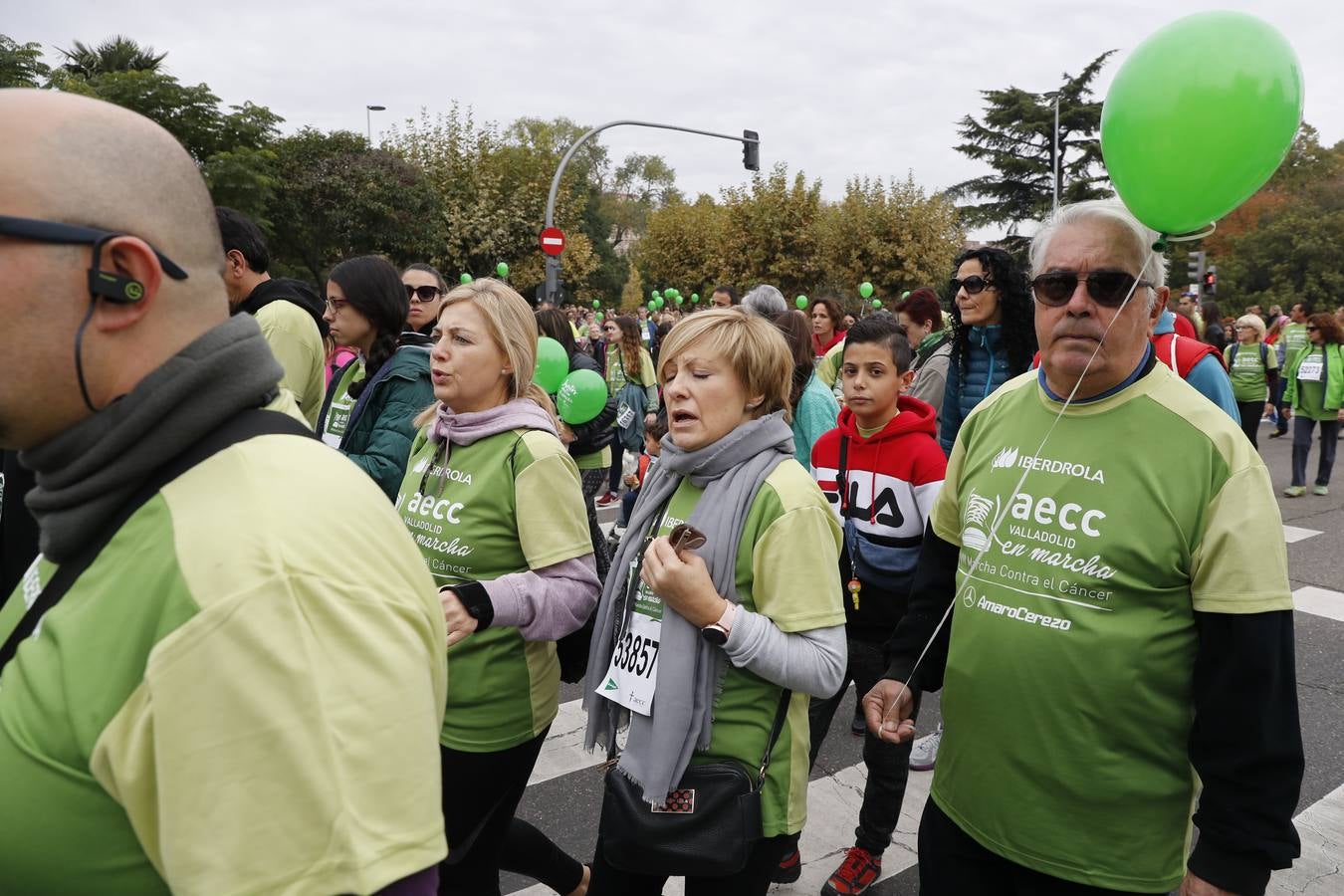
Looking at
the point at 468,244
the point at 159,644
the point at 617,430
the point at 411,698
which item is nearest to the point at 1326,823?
the point at 411,698

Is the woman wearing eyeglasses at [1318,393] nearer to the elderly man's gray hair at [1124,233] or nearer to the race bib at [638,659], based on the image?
the elderly man's gray hair at [1124,233]

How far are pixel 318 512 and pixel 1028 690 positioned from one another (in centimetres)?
155

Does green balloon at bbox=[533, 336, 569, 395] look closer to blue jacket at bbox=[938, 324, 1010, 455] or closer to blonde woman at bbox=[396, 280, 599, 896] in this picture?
blue jacket at bbox=[938, 324, 1010, 455]

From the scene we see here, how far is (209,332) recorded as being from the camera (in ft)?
3.46

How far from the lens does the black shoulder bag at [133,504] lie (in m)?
1.00

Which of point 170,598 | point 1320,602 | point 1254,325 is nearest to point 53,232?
point 170,598

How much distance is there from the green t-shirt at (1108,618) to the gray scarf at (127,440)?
1608 millimetres

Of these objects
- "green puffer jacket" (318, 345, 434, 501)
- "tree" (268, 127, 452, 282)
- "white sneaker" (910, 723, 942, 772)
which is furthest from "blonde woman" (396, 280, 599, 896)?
"tree" (268, 127, 452, 282)

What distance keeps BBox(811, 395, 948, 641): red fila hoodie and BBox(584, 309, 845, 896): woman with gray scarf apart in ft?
3.73

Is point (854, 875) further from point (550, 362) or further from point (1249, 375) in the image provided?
point (1249, 375)

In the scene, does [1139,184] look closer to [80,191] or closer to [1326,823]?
[80,191]

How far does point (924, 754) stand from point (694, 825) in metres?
2.47

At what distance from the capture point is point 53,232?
95 centimetres

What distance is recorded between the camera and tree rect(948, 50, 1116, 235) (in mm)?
38256
